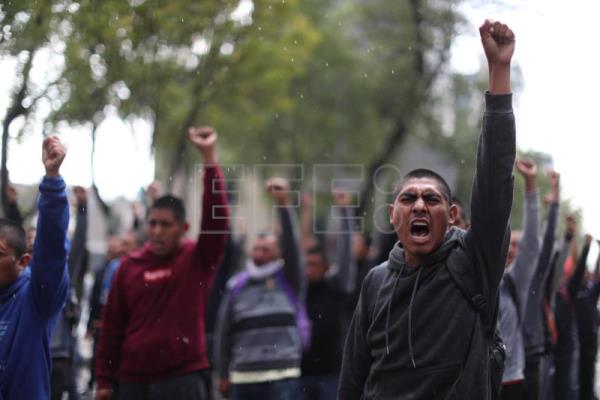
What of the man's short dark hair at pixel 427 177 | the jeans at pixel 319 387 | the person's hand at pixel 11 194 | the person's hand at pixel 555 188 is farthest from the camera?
the jeans at pixel 319 387

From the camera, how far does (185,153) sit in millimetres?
11109

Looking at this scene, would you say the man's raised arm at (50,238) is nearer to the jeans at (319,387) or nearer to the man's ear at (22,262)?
the man's ear at (22,262)

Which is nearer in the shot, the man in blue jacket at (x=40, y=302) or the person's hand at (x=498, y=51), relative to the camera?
the person's hand at (x=498, y=51)

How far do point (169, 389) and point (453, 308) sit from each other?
2427 millimetres

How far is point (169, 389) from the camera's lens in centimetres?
555

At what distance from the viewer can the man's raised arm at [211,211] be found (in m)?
5.70

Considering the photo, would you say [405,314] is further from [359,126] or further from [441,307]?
[359,126]

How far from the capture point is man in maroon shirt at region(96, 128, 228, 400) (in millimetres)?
5559

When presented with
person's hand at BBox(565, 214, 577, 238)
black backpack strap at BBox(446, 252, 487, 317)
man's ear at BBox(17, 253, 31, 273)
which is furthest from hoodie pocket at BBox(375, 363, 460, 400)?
person's hand at BBox(565, 214, 577, 238)

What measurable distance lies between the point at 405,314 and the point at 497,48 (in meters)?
0.99

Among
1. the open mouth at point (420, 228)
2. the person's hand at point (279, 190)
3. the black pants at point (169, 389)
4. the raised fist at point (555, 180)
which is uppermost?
the raised fist at point (555, 180)

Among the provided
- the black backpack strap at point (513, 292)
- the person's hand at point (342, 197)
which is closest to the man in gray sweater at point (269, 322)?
the person's hand at point (342, 197)

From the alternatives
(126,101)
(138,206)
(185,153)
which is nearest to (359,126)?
(185,153)

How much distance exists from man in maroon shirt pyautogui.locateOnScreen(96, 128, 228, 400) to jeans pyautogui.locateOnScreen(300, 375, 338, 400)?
1.76m
